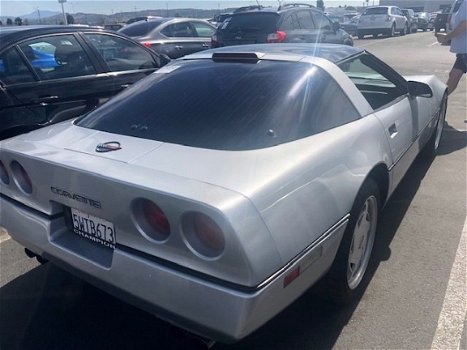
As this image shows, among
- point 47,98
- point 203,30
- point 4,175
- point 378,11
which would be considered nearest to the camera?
point 4,175

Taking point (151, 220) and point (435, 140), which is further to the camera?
point (435, 140)

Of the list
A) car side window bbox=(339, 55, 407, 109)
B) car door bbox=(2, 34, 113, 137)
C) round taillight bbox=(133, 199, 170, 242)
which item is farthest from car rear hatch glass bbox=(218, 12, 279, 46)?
round taillight bbox=(133, 199, 170, 242)

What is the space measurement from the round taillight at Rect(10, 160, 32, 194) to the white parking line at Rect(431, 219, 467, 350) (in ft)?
7.32

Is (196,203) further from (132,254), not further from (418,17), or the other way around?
(418,17)

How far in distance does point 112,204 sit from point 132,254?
0.23 meters

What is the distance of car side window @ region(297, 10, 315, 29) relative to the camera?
10.6 m

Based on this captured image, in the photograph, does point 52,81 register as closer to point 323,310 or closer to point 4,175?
point 4,175

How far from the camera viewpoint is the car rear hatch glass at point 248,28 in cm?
997

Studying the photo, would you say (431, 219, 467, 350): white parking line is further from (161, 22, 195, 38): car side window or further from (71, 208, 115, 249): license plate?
(161, 22, 195, 38): car side window

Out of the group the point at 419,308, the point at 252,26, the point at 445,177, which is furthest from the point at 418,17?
the point at 419,308

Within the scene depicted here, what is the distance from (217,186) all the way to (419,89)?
259 cm

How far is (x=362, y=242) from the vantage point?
2818mm

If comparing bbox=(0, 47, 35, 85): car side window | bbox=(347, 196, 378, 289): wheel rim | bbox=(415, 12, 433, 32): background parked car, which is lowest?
bbox=(415, 12, 433, 32): background parked car

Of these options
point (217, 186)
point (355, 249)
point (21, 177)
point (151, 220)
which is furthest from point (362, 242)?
point (21, 177)
